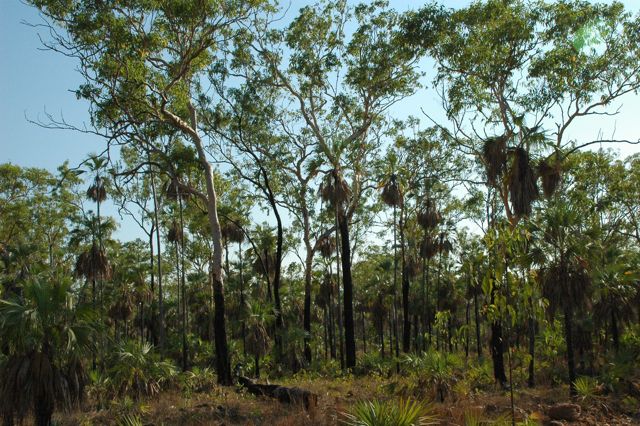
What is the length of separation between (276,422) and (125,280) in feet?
97.8

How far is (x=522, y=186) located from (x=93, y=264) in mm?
24940

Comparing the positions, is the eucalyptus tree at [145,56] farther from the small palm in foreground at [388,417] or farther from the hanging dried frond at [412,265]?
the hanging dried frond at [412,265]

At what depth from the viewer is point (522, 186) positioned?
20.9 meters

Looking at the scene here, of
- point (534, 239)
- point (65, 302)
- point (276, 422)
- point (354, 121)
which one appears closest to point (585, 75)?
point (534, 239)

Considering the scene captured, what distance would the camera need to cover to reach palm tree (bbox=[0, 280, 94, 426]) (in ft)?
37.7

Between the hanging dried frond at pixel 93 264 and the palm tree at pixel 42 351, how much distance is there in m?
22.1

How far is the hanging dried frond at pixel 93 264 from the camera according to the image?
3347cm

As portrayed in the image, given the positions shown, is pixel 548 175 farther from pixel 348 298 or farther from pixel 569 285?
pixel 348 298

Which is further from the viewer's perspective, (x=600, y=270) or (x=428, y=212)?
(x=428, y=212)

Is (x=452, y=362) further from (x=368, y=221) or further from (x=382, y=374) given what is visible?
(x=368, y=221)

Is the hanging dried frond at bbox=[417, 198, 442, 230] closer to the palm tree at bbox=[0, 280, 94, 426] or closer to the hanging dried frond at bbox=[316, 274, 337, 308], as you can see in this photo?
the hanging dried frond at bbox=[316, 274, 337, 308]

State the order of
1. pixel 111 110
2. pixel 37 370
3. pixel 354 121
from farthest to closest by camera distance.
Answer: pixel 354 121 < pixel 111 110 < pixel 37 370

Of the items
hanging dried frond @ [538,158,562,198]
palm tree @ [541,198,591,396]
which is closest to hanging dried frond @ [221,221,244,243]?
hanging dried frond @ [538,158,562,198]

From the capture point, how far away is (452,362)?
680 inches
